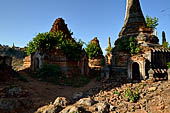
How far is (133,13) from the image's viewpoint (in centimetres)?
1944

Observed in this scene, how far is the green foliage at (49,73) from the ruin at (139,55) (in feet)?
24.2

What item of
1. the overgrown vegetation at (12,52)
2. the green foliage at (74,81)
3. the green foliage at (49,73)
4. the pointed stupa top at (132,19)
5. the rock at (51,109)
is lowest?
the rock at (51,109)

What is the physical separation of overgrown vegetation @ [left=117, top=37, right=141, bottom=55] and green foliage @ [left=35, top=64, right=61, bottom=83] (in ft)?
30.2

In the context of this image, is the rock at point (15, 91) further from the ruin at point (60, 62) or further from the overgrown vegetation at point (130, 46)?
the overgrown vegetation at point (130, 46)

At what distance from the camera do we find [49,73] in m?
17.3

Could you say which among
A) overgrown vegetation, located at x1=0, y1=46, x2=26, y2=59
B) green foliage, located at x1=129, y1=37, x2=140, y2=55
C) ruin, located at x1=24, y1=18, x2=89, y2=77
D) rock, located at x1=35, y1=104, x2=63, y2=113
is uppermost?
overgrown vegetation, located at x1=0, y1=46, x2=26, y2=59

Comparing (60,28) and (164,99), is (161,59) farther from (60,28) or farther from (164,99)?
(60,28)

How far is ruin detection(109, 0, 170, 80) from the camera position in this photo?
14375 millimetres

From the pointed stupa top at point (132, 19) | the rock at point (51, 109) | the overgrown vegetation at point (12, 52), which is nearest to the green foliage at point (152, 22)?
the pointed stupa top at point (132, 19)

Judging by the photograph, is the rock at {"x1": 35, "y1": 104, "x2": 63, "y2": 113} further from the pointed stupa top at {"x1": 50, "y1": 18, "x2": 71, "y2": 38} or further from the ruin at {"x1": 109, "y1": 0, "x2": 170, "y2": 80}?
the pointed stupa top at {"x1": 50, "y1": 18, "x2": 71, "y2": 38}

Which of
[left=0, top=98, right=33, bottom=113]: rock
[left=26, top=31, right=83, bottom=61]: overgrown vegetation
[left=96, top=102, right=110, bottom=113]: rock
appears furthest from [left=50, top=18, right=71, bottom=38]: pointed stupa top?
[left=96, top=102, right=110, bottom=113]: rock

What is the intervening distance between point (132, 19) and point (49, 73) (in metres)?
14.3

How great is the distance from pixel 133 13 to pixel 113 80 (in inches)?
428

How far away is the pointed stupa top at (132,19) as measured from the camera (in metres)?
18.1
